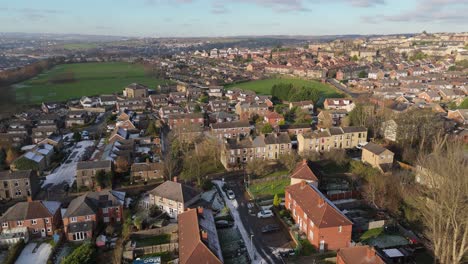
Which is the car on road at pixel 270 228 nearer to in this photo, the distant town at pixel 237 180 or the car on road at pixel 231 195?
the distant town at pixel 237 180

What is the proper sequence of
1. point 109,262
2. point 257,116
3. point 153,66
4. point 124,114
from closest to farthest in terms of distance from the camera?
point 109,262 → point 124,114 → point 257,116 → point 153,66

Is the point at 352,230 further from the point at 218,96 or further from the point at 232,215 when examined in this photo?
the point at 218,96

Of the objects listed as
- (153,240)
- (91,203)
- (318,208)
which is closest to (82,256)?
(153,240)

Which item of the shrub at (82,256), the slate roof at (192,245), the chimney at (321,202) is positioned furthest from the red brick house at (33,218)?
the chimney at (321,202)

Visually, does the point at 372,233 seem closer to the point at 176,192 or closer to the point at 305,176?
the point at 305,176

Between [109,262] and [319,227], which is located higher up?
[319,227]

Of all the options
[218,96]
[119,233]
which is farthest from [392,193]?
[218,96]
